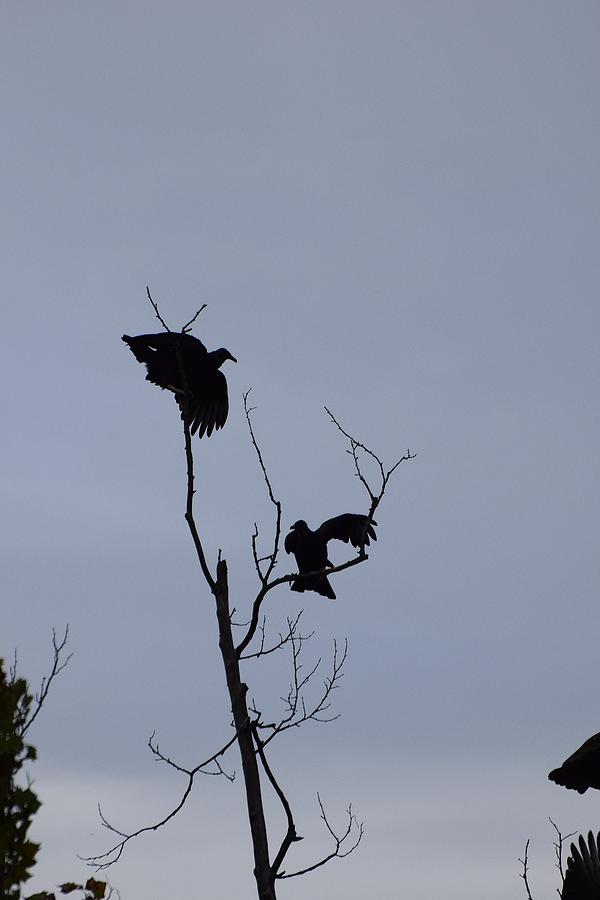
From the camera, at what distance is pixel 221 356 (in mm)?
10617

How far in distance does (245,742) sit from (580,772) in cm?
288


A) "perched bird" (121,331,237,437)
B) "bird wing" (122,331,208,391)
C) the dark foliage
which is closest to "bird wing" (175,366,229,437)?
"perched bird" (121,331,237,437)

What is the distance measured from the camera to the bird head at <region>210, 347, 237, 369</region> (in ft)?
34.5

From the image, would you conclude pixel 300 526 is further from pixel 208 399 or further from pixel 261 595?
pixel 261 595

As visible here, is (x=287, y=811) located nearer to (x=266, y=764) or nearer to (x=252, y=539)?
(x=266, y=764)

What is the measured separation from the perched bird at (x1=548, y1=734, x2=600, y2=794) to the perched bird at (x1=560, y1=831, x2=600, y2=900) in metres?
0.50

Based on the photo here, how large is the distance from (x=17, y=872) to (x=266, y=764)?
179cm

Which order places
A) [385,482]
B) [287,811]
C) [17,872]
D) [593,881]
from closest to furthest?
[287,811] < [385,482] < [17,872] < [593,881]

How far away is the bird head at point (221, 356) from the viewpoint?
1051 cm

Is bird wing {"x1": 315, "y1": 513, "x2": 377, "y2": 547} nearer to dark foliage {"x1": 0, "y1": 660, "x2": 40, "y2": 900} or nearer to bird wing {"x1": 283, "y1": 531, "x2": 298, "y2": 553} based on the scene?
bird wing {"x1": 283, "y1": 531, "x2": 298, "y2": 553}

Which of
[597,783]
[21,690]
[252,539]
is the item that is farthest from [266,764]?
[597,783]

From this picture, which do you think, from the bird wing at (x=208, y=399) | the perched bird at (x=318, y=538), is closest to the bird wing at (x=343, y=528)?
the perched bird at (x=318, y=538)

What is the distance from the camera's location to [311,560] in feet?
32.0

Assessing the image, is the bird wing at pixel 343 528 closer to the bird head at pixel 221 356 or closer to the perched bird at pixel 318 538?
the perched bird at pixel 318 538
